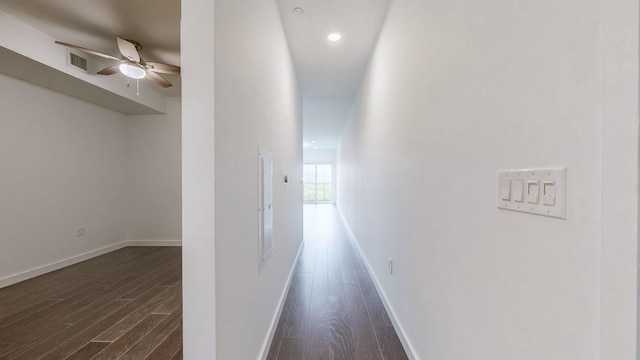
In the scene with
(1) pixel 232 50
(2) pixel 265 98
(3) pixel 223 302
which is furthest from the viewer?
(2) pixel 265 98

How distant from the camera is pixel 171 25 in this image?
268cm

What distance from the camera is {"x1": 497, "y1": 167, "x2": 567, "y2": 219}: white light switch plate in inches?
25.0

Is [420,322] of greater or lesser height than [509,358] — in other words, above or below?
below

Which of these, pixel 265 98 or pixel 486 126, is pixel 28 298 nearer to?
pixel 265 98

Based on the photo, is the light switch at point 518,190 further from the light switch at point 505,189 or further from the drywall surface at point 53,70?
the drywall surface at point 53,70

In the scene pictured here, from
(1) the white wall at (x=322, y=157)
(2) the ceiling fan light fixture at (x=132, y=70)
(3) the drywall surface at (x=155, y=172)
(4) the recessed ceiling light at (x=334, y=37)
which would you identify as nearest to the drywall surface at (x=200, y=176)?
(4) the recessed ceiling light at (x=334, y=37)

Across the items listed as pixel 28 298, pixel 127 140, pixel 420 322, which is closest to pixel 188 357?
pixel 420 322

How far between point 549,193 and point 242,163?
3.99 feet

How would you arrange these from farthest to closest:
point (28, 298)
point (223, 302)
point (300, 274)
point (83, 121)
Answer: point (83, 121)
point (300, 274)
point (28, 298)
point (223, 302)

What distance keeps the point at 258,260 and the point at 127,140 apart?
15.3 feet

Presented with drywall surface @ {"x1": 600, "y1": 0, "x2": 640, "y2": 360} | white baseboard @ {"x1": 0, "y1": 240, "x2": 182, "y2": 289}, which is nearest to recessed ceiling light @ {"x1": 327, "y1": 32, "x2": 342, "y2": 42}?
drywall surface @ {"x1": 600, "y1": 0, "x2": 640, "y2": 360}

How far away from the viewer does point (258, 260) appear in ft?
5.42

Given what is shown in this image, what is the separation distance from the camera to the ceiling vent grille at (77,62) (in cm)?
310

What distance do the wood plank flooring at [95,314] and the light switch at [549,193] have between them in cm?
232
